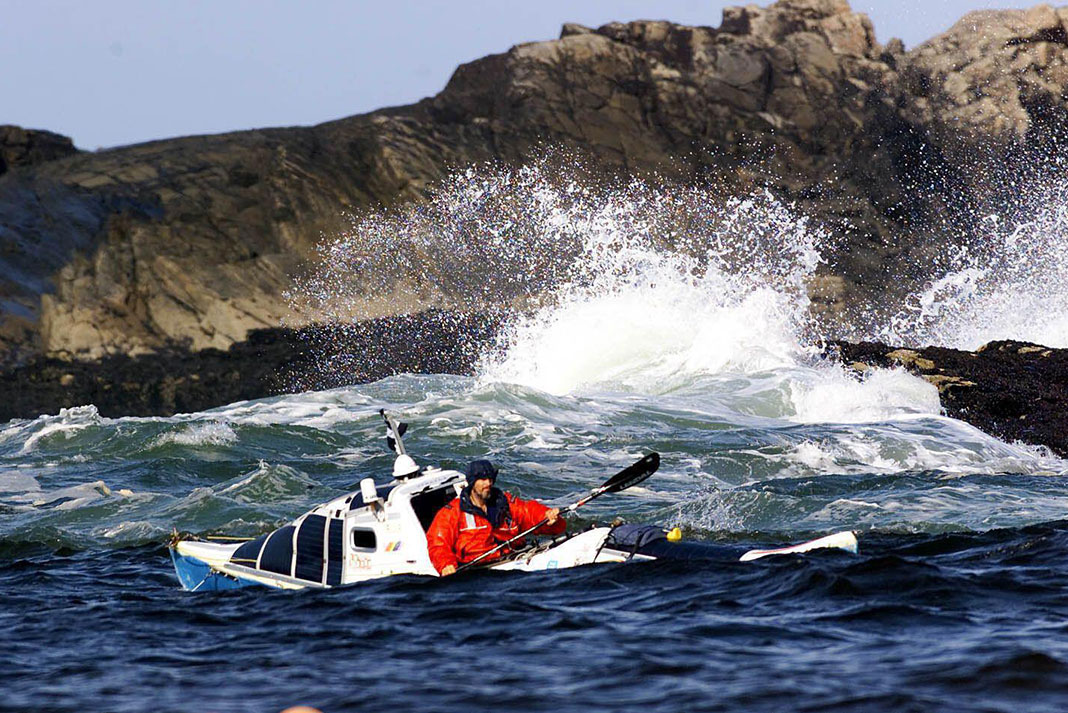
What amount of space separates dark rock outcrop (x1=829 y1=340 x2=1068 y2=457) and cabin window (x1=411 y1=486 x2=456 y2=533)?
41.5ft

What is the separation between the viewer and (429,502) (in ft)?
41.0

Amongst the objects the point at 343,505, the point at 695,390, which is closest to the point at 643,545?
the point at 343,505

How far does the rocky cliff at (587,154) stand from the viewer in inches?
1735

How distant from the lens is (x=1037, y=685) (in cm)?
841

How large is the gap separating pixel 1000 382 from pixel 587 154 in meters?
30.3

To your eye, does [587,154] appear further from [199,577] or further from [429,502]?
[429,502]

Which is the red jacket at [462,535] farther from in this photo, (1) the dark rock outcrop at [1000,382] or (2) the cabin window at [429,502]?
(1) the dark rock outcrop at [1000,382]

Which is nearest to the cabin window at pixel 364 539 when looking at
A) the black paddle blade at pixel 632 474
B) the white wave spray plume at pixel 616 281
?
the black paddle blade at pixel 632 474

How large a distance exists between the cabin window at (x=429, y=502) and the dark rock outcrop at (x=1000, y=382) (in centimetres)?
1266

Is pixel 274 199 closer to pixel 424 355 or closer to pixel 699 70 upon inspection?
pixel 424 355

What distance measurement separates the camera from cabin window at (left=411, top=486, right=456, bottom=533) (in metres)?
12.4

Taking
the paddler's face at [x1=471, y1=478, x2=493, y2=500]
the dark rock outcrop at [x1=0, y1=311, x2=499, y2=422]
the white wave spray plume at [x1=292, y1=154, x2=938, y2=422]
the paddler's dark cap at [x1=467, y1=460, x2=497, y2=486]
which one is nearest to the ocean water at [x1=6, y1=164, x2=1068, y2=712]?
the white wave spray plume at [x1=292, y1=154, x2=938, y2=422]

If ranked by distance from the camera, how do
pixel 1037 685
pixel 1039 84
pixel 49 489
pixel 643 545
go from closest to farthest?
pixel 1037 685
pixel 643 545
pixel 49 489
pixel 1039 84

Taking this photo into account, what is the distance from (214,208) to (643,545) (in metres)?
37.8
